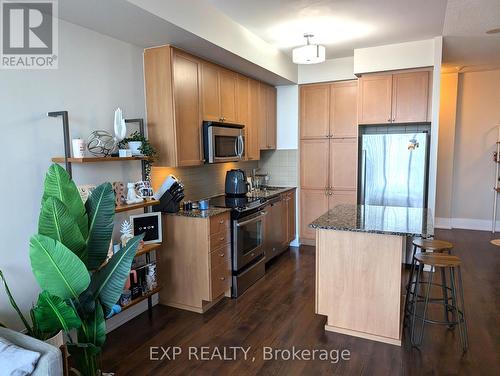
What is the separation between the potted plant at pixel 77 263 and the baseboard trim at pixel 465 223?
597 centimetres

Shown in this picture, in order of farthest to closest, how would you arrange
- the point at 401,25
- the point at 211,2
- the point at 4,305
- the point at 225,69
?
the point at 225,69
the point at 401,25
the point at 211,2
the point at 4,305

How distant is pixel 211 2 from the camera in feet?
9.62

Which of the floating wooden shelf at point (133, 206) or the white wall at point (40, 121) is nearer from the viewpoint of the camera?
the white wall at point (40, 121)

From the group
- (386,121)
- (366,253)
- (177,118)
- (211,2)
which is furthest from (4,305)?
(386,121)

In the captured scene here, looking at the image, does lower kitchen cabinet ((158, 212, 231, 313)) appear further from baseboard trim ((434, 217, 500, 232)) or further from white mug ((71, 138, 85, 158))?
baseboard trim ((434, 217, 500, 232))

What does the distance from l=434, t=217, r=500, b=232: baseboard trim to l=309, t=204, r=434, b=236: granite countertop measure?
355 cm

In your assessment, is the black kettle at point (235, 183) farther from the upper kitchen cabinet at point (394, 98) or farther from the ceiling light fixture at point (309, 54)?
the upper kitchen cabinet at point (394, 98)

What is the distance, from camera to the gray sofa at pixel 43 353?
1515mm

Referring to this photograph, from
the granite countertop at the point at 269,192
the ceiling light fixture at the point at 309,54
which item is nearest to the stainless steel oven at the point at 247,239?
the granite countertop at the point at 269,192

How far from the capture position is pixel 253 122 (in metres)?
4.56

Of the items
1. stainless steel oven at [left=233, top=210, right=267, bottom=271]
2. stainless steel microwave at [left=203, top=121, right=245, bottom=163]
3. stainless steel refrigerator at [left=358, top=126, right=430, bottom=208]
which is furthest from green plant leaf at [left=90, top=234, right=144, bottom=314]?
stainless steel refrigerator at [left=358, top=126, right=430, bottom=208]

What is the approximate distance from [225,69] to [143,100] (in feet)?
3.68

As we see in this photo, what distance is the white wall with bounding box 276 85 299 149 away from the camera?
5148 mm

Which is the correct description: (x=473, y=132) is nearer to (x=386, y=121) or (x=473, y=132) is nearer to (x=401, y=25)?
(x=386, y=121)
